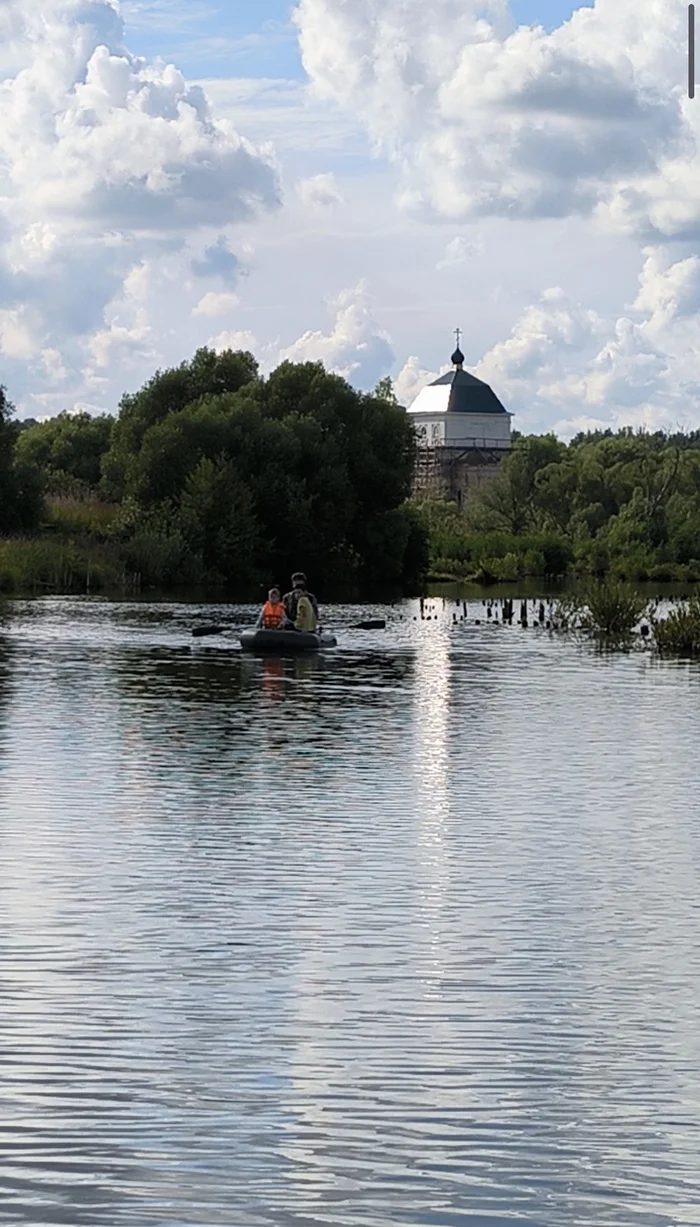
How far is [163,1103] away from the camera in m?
8.46

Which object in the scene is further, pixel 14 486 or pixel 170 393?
pixel 170 393

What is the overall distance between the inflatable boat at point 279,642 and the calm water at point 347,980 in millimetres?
14815

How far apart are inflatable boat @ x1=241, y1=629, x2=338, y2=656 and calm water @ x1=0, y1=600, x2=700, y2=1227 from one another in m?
14.8

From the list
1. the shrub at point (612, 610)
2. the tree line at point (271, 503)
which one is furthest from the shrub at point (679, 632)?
the tree line at point (271, 503)

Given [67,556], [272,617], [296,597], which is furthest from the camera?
[67,556]

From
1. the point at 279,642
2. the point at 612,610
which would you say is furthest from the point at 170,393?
the point at 279,642

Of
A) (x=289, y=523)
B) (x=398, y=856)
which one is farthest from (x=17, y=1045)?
(x=289, y=523)

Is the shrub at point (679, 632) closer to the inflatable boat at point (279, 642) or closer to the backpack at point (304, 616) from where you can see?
the backpack at point (304, 616)

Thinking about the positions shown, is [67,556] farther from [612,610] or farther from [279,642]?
[279,642]

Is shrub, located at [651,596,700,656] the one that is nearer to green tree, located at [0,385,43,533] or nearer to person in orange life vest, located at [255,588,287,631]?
person in orange life vest, located at [255,588,287,631]

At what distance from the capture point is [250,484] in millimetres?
80875

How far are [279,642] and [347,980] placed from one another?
29.4m

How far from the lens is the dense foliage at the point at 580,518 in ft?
333

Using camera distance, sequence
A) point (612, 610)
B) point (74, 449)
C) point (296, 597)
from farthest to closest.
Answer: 1. point (74, 449)
2. point (612, 610)
3. point (296, 597)
